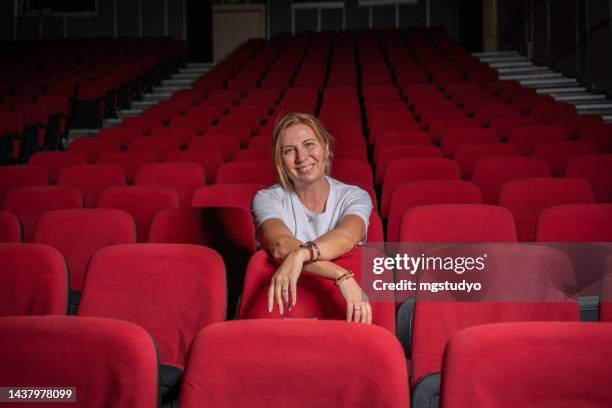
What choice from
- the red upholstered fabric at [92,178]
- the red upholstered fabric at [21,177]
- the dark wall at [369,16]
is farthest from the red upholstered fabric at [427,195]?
the dark wall at [369,16]

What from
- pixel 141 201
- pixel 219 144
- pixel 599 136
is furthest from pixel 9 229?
pixel 599 136

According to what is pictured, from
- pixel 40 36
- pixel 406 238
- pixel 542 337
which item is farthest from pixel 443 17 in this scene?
pixel 542 337

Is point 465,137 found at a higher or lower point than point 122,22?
lower

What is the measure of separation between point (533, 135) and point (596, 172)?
96cm

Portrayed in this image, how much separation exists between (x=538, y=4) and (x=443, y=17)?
3195mm

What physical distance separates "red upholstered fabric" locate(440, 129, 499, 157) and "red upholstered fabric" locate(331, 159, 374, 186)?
0.94 metres

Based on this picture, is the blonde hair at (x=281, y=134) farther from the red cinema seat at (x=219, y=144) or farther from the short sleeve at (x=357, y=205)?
the red cinema seat at (x=219, y=144)

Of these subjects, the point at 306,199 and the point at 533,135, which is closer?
the point at 306,199

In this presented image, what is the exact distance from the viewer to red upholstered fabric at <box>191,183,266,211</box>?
2.56 metres

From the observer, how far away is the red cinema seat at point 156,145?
3850 millimetres

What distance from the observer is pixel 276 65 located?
7.80 metres

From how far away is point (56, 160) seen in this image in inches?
138

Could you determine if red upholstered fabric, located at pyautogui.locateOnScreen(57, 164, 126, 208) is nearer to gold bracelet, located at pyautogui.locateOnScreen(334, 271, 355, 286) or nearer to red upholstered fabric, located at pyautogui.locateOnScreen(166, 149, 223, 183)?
red upholstered fabric, located at pyautogui.locateOnScreen(166, 149, 223, 183)

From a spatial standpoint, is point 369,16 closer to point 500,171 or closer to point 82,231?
point 500,171
